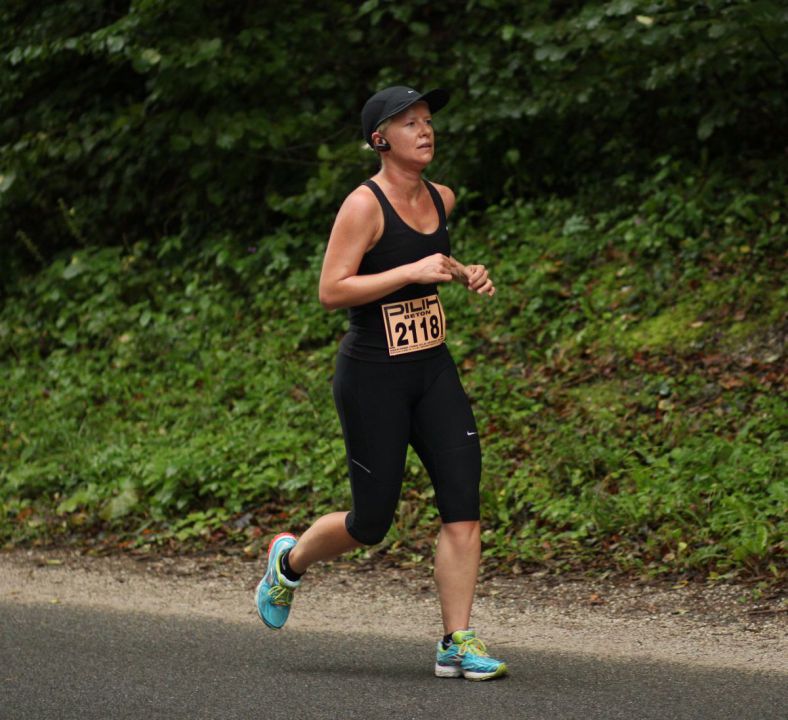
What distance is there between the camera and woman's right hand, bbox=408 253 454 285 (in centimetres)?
470

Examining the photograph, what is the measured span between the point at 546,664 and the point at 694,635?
2.37 feet

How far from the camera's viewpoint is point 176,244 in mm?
12672

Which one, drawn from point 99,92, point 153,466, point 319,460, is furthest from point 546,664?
point 99,92

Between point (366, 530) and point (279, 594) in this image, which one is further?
point (279, 594)

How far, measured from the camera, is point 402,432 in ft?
16.2

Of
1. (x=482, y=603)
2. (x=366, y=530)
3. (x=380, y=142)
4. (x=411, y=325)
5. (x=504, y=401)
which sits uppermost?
(x=380, y=142)

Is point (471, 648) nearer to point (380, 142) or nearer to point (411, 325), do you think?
point (411, 325)

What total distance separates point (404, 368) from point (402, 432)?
24 cm

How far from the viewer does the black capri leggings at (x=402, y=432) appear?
4.89 m

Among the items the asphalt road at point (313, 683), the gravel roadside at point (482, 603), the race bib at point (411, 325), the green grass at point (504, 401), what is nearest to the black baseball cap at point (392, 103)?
the race bib at point (411, 325)

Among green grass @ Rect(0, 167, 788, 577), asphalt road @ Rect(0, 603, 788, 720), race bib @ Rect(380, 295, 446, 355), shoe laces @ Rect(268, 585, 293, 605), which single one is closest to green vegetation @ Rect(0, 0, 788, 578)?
green grass @ Rect(0, 167, 788, 577)

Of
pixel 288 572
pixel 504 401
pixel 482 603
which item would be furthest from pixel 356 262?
pixel 504 401

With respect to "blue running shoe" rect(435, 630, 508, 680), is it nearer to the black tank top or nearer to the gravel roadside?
A: the gravel roadside

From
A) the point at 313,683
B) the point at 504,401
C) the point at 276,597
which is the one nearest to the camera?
the point at 313,683
